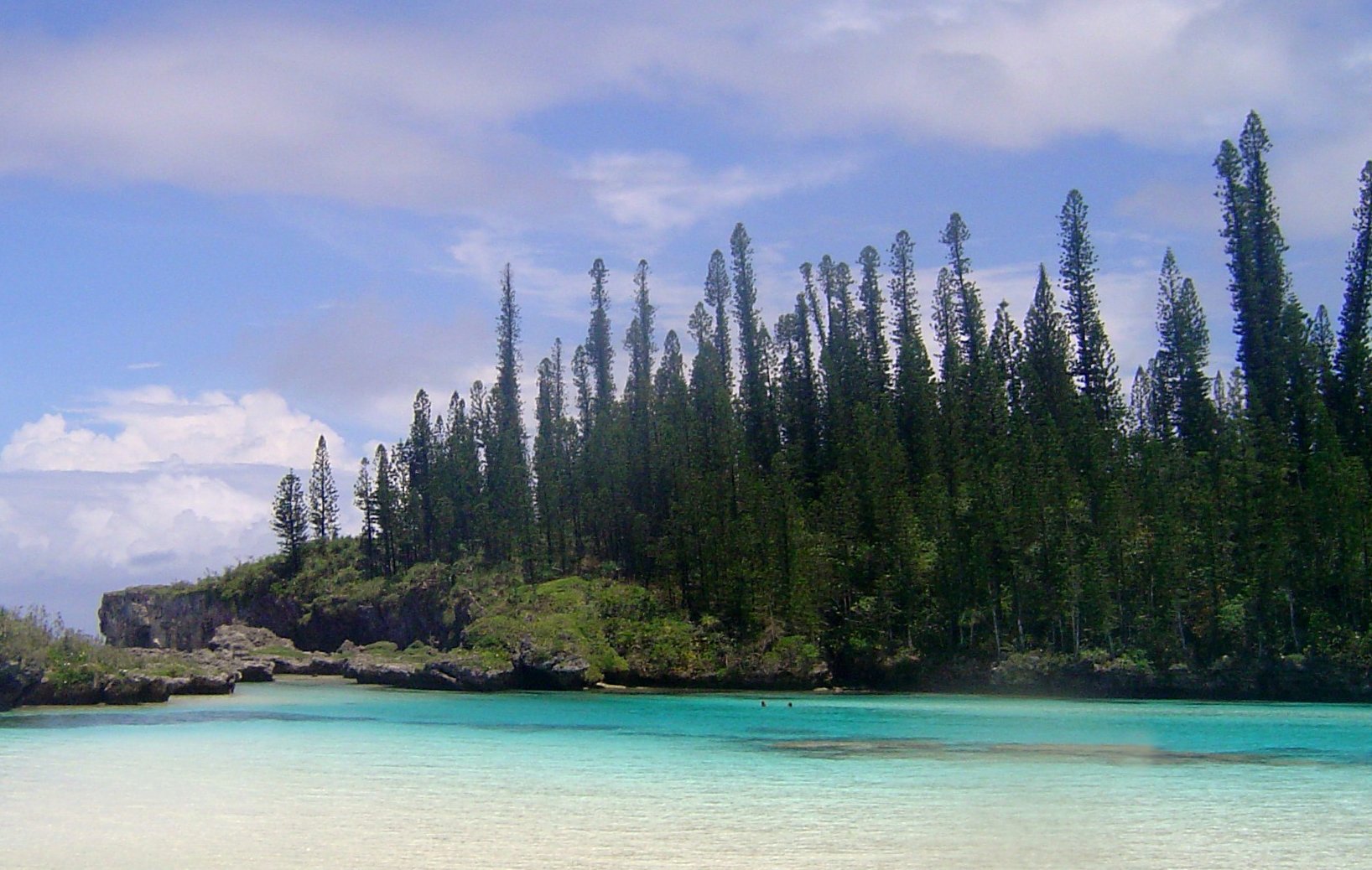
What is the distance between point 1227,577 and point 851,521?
21.6 m

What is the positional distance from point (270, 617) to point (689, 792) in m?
78.1

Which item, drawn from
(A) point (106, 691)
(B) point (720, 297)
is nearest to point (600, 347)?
(B) point (720, 297)

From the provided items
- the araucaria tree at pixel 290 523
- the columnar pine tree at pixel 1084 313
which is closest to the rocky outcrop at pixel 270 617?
the araucaria tree at pixel 290 523

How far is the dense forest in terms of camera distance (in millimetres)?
52312

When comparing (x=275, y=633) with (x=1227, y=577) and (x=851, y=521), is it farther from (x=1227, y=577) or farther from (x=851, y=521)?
(x=1227, y=577)

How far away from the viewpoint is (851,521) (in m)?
65.9

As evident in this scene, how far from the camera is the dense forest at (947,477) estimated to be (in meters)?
52.3

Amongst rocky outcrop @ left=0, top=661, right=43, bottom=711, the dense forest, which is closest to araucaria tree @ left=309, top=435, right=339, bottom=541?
the dense forest

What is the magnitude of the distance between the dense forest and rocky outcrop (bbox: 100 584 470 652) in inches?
220

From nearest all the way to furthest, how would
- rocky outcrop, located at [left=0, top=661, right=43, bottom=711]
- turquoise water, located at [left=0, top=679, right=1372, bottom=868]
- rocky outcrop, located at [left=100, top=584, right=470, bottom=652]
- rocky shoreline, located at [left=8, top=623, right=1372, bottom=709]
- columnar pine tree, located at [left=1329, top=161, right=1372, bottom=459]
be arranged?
turquoise water, located at [left=0, top=679, right=1372, bottom=868]
rocky outcrop, located at [left=0, top=661, right=43, bottom=711]
rocky shoreline, located at [left=8, top=623, right=1372, bottom=709]
columnar pine tree, located at [left=1329, top=161, right=1372, bottom=459]
rocky outcrop, located at [left=100, top=584, right=470, bottom=652]

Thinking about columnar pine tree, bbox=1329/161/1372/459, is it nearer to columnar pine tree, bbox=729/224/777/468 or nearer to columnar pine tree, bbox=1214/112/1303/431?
columnar pine tree, bbox=1214/112/1303/431

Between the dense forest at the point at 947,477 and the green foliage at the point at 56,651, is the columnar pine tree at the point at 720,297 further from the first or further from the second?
the green foliage at the point at 56,651

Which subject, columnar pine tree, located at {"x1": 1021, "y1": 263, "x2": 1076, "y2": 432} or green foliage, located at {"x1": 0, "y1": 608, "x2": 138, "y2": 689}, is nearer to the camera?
green foliage, located at {"x1": 0, "y1": 608, "x2": 138, "y2": 689}

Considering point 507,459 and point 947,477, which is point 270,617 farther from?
point 947,477
